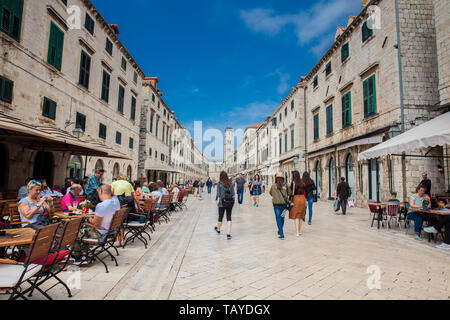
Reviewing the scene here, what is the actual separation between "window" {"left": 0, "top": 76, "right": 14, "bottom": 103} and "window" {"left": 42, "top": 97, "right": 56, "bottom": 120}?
1.71 meters

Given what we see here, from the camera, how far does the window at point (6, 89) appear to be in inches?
339

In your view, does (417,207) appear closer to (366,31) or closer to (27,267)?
(27,267)

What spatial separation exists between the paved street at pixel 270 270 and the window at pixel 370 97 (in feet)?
28.4

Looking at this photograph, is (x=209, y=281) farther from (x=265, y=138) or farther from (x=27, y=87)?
(x=265, y=138)

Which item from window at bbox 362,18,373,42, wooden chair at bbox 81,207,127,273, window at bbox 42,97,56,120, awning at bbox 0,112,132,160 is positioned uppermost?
window at bbox 362,18,373,42

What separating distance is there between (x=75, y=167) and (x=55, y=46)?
6.05 meters

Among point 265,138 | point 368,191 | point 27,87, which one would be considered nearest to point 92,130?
point 27,87

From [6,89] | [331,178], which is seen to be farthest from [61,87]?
[331,178]

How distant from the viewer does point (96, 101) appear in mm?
15297

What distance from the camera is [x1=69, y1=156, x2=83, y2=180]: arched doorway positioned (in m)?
13.6

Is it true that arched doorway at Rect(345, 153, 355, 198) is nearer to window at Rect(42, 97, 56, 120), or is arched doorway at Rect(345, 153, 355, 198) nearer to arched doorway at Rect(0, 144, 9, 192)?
window at Rect(42, 97, 56, 120)

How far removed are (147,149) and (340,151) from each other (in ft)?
57.2

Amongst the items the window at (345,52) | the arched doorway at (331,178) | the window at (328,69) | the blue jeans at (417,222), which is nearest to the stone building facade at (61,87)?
the blue jeans at (417,222)

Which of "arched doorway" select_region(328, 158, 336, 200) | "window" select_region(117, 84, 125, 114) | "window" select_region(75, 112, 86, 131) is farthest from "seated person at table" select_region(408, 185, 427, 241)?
"window" select_region(117, 84, 125, 114)
